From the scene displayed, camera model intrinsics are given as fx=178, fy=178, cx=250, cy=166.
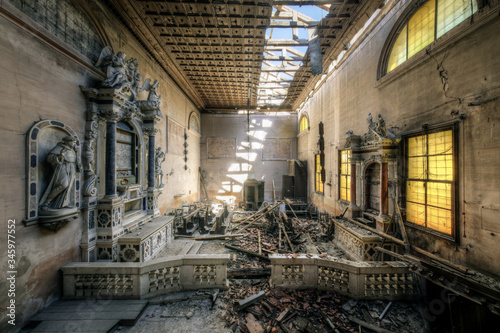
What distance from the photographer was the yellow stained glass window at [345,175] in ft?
23.2

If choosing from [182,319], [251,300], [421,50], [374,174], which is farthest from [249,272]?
[421,50]

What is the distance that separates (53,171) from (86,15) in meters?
3.57

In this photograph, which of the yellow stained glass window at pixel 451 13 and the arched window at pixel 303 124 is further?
the arched window at pixel 303 124

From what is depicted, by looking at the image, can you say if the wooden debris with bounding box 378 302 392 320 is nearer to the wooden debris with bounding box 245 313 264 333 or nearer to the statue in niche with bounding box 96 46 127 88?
the wooden debris with bounding box 245 313 264 333

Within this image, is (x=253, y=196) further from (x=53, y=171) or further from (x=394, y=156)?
(x=53, y=171)

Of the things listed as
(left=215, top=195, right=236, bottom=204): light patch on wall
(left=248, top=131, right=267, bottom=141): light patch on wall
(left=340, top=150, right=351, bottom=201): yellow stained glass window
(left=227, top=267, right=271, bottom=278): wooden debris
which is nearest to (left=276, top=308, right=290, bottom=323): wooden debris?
(left=227, top=267, right=271, bottom=278): wooden debris

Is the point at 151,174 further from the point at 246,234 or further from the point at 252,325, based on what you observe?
the point at 252,325

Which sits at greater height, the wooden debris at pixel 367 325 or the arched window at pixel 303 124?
the arched window at pixel 303 124

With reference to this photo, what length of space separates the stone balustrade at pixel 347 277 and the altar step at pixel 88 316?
8.75 ft

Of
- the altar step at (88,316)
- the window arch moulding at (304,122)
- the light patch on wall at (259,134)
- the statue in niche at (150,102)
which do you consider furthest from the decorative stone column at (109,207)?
the light patch on wall at (259,134)

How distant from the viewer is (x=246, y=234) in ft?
22.7

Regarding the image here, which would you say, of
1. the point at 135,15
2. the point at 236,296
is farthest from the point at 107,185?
the point at 135,15

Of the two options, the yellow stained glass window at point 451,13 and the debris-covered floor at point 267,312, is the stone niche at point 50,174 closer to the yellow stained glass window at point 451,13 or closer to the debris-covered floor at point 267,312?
the debris-covered floor at point 267,312

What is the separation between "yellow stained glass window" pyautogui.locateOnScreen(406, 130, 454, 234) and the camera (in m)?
3.60
